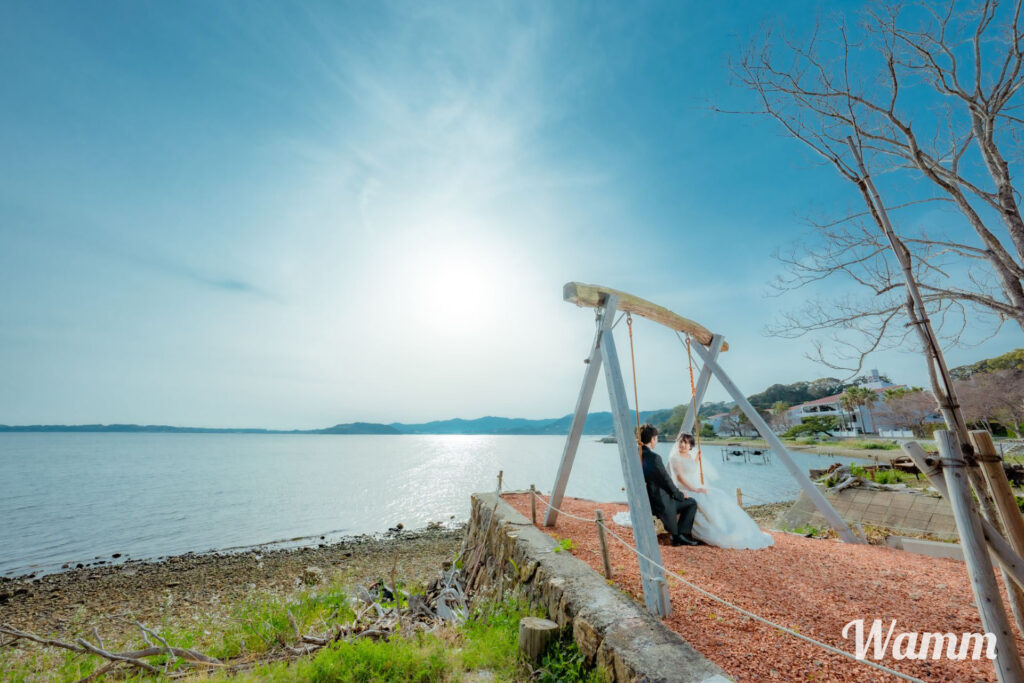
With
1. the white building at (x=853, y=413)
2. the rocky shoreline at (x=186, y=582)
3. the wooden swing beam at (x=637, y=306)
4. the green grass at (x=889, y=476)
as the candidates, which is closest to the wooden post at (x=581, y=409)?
the wooden swing beam at (x=637, y=306)

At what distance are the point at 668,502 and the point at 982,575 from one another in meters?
4.33

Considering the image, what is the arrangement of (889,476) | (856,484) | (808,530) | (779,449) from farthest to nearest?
→ (889,476) → (856,484) → (808,530) → (779,449)

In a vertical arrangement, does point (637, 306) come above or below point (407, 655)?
above

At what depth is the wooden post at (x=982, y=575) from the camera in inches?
80.3

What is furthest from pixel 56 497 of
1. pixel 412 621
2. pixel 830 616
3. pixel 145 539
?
pixel 830 616

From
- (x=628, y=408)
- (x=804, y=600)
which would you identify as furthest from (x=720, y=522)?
(x=628, y=408)

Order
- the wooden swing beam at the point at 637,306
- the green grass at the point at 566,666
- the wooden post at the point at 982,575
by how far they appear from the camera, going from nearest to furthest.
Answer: the wooden post at the point at 982,575 < the green grass at the point at 566,666 < the wooden swing beam at the point at 637,306

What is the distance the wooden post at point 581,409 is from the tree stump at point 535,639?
113 inches

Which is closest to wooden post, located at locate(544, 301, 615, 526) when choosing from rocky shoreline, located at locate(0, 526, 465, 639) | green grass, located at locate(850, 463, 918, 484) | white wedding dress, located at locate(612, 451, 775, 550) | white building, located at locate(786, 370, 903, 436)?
white wedding dress, located at locate(612, 451, 775, 550)

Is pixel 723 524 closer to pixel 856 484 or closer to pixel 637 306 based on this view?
pixel 637 306

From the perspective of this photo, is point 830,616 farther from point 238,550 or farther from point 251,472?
point 251,472

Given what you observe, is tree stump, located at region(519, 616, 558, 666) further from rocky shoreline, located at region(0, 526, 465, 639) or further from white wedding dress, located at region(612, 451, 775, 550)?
rocky shoreline, located at region(0, 526, 465, 639)

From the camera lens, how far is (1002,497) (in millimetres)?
2182

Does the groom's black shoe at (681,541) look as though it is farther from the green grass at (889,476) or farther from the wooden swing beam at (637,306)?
the green grass at (889,476)
